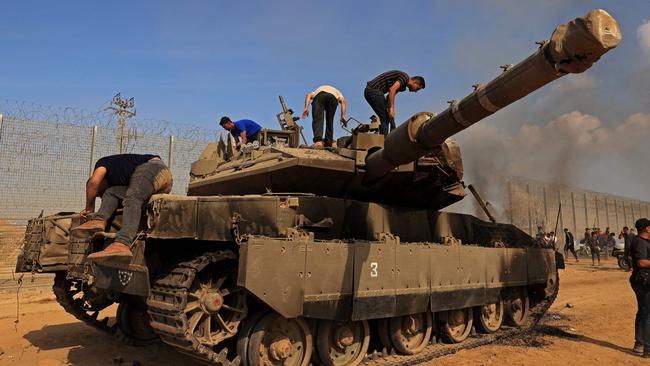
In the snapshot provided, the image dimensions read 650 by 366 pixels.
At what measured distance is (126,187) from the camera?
5.62 metres

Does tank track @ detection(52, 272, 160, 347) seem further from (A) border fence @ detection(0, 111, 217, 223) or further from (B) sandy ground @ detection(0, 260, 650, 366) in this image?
(A) border fence @ detection(0, 111, 217, 223)

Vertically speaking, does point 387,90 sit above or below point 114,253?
above

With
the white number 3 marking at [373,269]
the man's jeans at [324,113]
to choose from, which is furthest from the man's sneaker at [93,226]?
the man's jeans at [324,113]

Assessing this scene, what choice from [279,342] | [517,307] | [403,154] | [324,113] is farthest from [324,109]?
[517,307]

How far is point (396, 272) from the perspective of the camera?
20.5ft

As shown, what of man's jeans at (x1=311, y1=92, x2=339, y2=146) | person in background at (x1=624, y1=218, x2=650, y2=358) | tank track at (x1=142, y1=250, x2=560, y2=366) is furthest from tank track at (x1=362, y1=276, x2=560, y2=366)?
man's jeans at (x1=311, y1=92, x2=339, y2=146)

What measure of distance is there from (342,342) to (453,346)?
2096mm

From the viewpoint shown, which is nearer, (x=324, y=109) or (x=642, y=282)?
(x=642, y=282)

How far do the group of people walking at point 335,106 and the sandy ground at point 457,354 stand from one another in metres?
3.59

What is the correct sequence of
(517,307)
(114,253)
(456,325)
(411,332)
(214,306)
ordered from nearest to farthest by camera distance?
(114,253) < (214,306) < (411,332) < (456,325) < (517,307)

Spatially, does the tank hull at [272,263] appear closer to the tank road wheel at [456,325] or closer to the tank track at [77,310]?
the tank track at [77,310]

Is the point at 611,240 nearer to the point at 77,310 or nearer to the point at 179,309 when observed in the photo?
the point at 77,310

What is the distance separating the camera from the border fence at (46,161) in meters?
14.7

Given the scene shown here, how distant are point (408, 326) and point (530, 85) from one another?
4048mm
